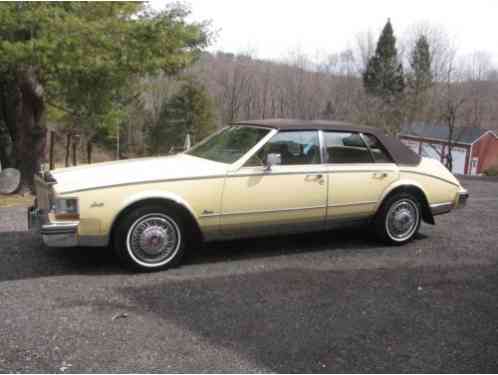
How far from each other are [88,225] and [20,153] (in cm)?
849

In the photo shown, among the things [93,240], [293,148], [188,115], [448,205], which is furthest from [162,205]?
[188,115]

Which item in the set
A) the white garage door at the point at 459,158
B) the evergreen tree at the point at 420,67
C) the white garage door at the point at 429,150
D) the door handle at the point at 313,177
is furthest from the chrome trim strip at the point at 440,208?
the white garage door at the point at 459,158

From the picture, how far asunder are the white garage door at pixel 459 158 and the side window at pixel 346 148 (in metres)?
42.2

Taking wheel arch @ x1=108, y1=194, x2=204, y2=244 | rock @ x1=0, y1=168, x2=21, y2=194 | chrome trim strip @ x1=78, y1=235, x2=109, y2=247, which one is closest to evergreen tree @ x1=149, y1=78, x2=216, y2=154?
rock @ x1=0, y1=168, x2=21, y2=194

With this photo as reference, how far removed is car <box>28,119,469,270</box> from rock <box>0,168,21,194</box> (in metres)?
6.58

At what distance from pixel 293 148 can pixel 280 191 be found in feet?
1.82

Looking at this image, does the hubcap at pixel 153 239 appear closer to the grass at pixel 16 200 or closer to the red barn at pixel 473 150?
the grass at pixel 16 200

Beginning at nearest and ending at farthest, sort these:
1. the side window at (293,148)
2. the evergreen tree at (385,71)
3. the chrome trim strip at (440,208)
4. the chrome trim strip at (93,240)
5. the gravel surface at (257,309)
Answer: the gravel surface at (257,309) → the chrome trim strip at (93,240) → the side window at (293,148) → the chrome trim strip at (440,208) → the evergreen tree at (385,71)

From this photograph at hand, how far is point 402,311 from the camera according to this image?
4.14 m

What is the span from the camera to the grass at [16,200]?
928cm

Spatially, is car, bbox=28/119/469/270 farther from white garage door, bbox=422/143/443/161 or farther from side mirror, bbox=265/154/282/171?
white garage door, bbox=422/143/443/161

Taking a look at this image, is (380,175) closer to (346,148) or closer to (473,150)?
(346,148)

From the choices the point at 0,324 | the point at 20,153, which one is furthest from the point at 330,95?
the point at 0,324

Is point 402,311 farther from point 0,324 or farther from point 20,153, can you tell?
point 20,153
